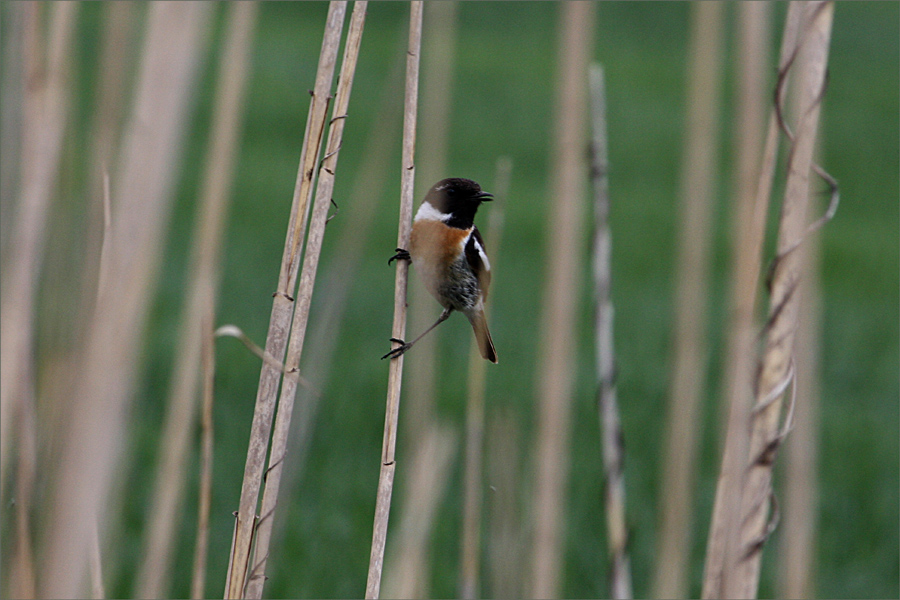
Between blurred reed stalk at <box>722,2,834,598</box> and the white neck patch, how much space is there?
1447 mm

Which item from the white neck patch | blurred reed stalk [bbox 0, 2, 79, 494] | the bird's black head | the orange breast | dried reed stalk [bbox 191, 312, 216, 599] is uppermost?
the bird's black head

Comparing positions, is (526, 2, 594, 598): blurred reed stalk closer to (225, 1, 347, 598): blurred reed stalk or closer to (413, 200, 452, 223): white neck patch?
(225, 1, 347, 598): blurred reed stalk

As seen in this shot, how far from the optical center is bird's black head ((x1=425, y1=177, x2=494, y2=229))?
2.62 m

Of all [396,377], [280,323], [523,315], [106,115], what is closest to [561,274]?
[396,377]

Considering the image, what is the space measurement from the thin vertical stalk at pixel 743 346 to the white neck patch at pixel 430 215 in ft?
4.32

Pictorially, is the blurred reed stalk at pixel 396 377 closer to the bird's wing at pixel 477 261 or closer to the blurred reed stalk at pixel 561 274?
the blurred reed stalk at pixel 561 274

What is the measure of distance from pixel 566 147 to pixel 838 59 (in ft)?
62.5

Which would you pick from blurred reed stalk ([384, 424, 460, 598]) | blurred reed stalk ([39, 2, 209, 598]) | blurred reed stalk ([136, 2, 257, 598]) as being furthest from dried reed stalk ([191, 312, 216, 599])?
blurred reed stalk ([39, 2, 209, 598])

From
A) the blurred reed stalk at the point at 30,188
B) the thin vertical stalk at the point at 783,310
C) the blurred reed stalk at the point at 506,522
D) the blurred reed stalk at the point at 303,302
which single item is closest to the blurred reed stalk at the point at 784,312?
the thin vertical stalk at the point at 783,310

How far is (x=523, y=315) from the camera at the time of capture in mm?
7559

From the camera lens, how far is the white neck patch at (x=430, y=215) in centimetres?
268

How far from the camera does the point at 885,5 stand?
22.6m

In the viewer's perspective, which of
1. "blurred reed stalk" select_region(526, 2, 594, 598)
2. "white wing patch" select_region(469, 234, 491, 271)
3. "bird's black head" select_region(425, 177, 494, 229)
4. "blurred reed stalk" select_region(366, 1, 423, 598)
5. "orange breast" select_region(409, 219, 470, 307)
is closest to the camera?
"blurred reed stalk" select_region(526, 2, 594, 598)

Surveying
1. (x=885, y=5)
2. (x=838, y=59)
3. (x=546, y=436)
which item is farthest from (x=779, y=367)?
(x=885, y=5)
